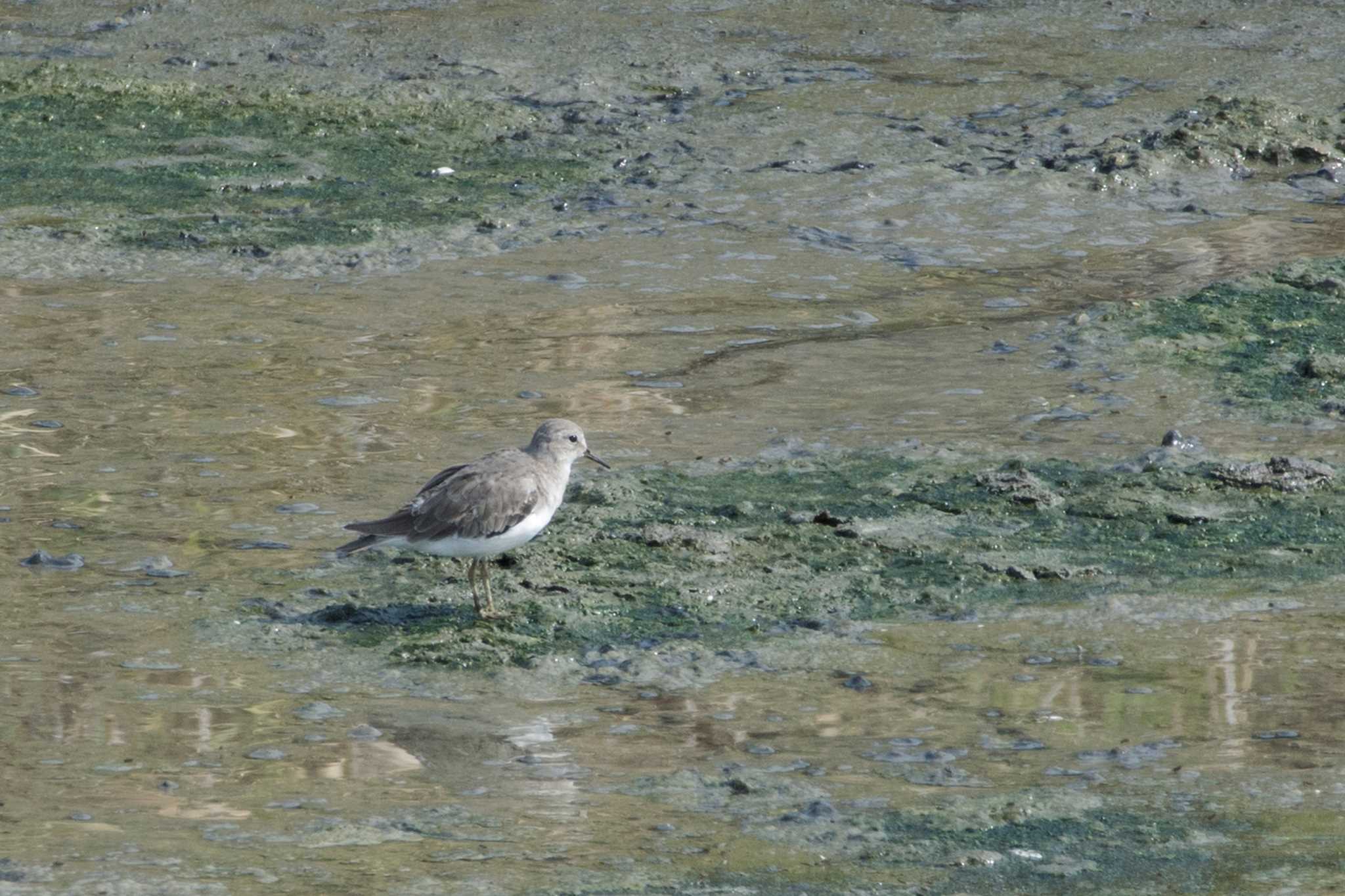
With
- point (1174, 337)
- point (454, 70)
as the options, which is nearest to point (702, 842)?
point (1174, 337)

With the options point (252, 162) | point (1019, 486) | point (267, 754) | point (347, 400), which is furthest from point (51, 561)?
point (252, 162)

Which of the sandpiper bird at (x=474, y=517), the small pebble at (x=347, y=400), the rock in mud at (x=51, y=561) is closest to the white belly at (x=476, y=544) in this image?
the sandpiper bird at (x=474, y=517)

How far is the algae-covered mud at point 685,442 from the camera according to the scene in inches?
194

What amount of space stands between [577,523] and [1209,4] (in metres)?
8.52

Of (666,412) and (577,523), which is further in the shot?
(666,412)

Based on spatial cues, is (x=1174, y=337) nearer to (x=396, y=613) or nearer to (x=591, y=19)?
(x=396, y=613)

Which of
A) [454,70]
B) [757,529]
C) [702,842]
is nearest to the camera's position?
[702,842]

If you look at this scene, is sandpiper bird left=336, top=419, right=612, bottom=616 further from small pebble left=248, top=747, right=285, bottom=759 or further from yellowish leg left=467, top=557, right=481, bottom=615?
small pebble left=248, top=747, right=285, bottom=759

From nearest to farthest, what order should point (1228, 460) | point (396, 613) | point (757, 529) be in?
point (396, 613), point (757, 529), point (1228, 460)

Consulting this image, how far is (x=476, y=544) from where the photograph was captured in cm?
607

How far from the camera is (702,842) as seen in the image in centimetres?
474

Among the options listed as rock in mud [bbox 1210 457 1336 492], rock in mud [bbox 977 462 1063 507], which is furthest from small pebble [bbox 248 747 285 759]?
rock in mud [bbox 1210 457 1336 492]

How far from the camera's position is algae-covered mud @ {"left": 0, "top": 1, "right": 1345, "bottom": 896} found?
194 inches

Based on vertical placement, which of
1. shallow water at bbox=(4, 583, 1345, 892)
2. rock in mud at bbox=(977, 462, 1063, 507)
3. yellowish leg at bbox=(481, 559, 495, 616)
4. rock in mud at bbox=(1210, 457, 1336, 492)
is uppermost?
rock in mud at bbox=(1210, 457, 1336, 492)
